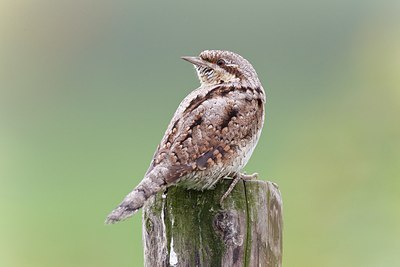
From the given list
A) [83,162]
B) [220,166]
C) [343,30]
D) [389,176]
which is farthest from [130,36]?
[220,166]

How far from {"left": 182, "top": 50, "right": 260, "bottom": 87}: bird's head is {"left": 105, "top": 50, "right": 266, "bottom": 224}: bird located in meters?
0.02

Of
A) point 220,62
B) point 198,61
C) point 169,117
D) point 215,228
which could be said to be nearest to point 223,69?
point 220,62

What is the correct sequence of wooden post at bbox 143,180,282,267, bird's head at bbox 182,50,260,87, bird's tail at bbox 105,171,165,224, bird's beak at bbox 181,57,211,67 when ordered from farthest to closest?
bird's beak at bbox 181,57,211,67, bird's head at bbox 182,50,260,87, wooden post at bbox 143,180,282,267, bird's tail at bbox 105,171,165,224

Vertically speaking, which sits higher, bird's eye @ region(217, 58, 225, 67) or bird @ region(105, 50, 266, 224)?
bird's eye @ region(217, 58, 225, 67)

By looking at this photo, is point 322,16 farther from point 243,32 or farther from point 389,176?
point 389,176

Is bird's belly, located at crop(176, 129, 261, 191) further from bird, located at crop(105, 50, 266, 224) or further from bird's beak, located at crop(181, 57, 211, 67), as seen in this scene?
bird's beak, located at crop(181, 57, 211, 67)

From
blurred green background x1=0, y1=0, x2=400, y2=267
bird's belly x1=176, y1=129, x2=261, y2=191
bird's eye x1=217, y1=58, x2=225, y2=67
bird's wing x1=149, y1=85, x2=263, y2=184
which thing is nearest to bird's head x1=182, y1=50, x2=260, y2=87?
bird's eye x1=217, y1=58, x2=225, y2=67

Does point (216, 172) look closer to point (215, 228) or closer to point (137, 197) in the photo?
point (215, 228)

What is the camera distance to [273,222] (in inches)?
160

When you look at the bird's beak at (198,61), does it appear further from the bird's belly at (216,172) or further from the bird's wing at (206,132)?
the bird's belly at (216,172)

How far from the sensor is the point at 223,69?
5.27 m

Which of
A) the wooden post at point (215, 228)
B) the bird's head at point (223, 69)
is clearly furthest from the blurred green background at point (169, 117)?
the wooden post at point (215, 228)

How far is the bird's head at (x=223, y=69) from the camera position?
5191 mm

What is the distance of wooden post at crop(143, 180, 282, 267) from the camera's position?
3867mm
